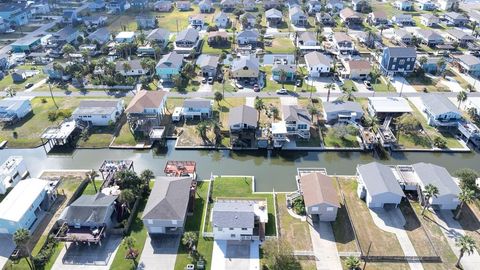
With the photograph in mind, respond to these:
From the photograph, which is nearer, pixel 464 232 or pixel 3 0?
pixel 464 232

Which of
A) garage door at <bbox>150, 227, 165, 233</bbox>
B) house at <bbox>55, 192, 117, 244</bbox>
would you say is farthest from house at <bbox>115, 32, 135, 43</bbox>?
garage door at <bbox>150, 227, 165, 233</bbox>

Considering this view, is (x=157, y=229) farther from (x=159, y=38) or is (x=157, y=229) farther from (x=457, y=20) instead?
(x=457, y=20)

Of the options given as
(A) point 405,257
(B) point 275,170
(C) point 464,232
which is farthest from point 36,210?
(C) point 464,232

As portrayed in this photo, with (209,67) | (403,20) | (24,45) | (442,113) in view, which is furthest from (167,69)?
(403,20)

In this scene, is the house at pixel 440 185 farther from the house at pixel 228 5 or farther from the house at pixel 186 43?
the house at pixel 228 5

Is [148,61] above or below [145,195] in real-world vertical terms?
above

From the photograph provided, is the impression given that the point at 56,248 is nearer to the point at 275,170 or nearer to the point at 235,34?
the point at 275,170
